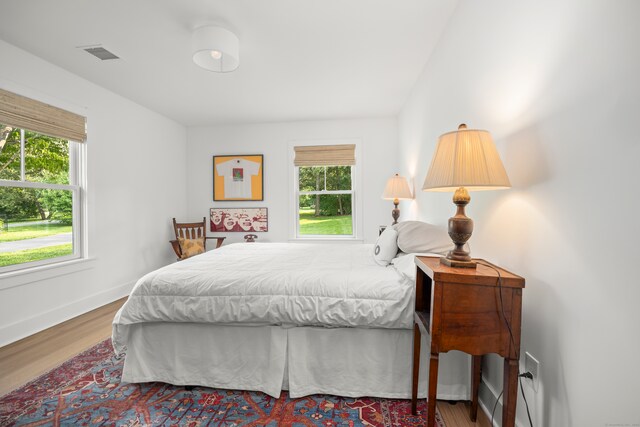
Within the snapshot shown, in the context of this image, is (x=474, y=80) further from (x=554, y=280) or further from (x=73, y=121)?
(x=73, y=121)

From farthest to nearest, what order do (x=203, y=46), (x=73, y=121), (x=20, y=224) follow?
(x=73, y=121) → (x=20, y=224) → (x=203, y=46)

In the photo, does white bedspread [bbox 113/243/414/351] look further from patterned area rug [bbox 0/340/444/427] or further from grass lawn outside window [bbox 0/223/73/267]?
grass lawn outside window [bbox 0/223/73/267]

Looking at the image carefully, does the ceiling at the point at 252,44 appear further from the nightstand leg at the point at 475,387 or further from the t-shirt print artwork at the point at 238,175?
the nightstand leg at the point at 475,387

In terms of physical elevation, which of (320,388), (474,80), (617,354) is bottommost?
(320,388)

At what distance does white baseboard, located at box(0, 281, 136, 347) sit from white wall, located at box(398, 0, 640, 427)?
360 centimetres

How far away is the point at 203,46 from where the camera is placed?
2.10 meters

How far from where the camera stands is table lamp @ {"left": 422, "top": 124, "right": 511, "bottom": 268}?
1152mm

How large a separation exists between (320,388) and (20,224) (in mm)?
2985

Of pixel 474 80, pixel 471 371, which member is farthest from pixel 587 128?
pixel 471 371

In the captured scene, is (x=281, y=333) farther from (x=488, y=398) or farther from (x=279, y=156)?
(x=279, y=156)

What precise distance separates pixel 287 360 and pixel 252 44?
2411 mm

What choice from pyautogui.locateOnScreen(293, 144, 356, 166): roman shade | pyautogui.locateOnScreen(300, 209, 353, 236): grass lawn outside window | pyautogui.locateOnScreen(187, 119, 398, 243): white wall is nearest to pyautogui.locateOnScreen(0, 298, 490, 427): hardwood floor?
pyautogui.locateOnScreen(187, 119, 398, 243): white wall

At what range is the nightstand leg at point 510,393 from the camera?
1100mm

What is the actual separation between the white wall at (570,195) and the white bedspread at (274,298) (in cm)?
62
